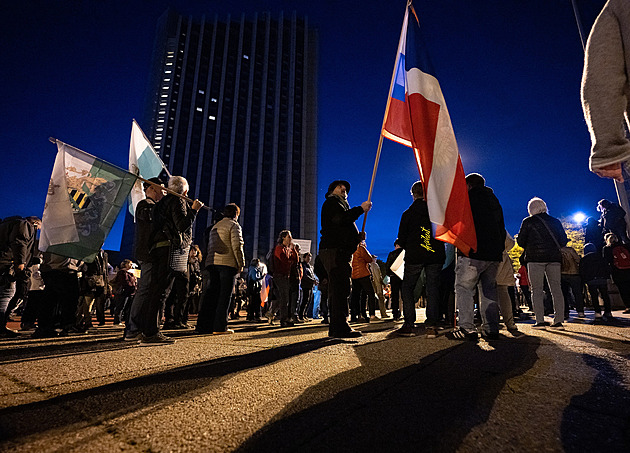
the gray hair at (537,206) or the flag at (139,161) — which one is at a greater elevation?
the flag at (139,161)

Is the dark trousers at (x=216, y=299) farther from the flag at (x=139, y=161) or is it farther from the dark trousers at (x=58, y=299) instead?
the dark trousers at (x=58, y=299)

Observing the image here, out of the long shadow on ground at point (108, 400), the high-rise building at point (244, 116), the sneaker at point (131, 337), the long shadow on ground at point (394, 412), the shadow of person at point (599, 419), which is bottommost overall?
the sneaker at point (131, 337)

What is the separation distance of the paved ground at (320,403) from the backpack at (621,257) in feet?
12.3

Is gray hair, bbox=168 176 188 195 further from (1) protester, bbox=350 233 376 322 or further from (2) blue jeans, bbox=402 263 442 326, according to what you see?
(1) protester, bbox=350 233 376 322

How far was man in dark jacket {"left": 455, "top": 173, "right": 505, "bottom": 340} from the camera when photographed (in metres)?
3.26

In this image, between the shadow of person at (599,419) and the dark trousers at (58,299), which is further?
the dark trousers at (58,299)

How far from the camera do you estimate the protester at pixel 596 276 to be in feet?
17.7

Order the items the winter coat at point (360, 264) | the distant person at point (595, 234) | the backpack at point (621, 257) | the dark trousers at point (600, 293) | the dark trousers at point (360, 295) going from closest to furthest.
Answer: the backpack at point (621, 257) < the dark trousers at point (600, 293) < the distant person at point (595, 234) < the winter coat at point (360, 264) < the dark trousers at point (360, 295)

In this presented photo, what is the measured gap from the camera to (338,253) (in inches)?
141

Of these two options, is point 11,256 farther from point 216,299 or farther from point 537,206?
point 537,206

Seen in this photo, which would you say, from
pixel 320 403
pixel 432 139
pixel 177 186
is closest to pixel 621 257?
pixel 432 139

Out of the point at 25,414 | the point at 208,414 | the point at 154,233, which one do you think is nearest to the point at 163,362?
the point at 25,414

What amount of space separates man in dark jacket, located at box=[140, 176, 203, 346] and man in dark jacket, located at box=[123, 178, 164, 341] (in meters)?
0.06

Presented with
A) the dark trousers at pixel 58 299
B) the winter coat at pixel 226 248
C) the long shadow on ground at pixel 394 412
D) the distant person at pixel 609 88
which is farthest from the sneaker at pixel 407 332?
the dark trousers at pixel 58 299
